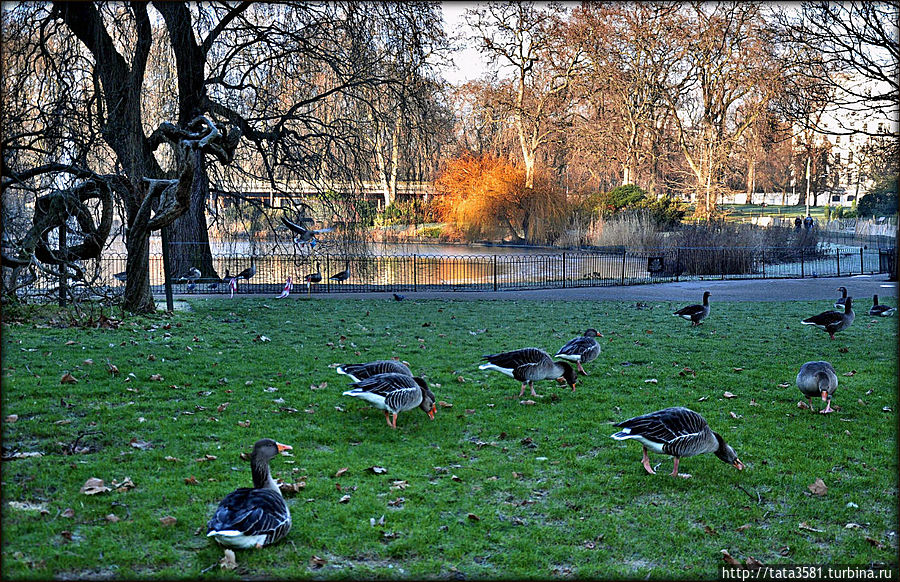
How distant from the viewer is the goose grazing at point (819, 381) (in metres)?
8.78

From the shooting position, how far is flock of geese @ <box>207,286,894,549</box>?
5098 mm

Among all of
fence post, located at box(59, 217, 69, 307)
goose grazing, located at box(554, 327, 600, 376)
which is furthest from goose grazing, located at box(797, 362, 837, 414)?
fence post, located at box(59, 217, 69, 307)

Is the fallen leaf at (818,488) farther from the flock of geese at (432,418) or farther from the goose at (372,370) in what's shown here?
the goose at (372,370)

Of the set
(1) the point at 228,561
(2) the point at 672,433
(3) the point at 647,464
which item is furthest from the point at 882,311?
(1) the point at 228,561

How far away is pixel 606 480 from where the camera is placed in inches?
268

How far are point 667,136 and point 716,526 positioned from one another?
5570 cm

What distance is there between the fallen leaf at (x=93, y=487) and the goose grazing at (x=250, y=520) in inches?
47.4

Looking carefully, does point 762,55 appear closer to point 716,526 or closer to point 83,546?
point 716,526

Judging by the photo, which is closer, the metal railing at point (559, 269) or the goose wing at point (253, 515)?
the goose wing at point (253, 515)

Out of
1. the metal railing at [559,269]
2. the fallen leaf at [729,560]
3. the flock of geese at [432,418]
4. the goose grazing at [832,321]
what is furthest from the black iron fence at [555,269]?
the fallen leaf at [729,560]

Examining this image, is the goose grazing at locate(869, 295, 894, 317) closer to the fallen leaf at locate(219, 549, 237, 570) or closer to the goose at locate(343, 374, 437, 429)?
the goose at locate(343, 374, 437, 429)

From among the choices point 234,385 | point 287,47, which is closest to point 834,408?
point 234,385

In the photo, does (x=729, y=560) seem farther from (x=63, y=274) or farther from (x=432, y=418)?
(x=63, y=274)

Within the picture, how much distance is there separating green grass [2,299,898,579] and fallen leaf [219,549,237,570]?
0.19 feet
